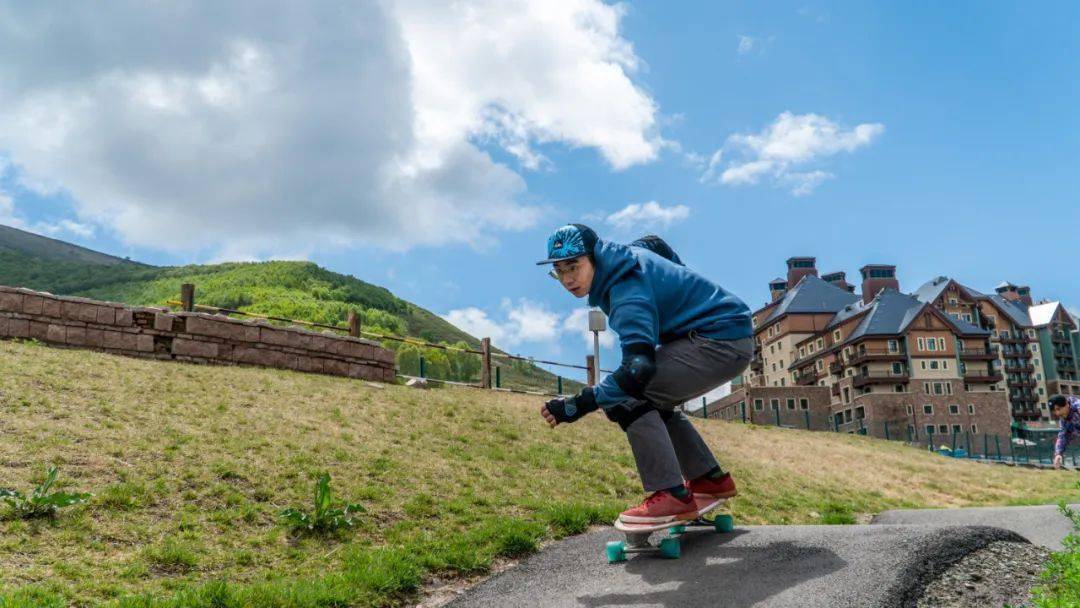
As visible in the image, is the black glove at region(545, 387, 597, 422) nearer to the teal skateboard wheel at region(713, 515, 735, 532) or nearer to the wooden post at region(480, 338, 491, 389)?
the teal skateboard wheel at region(713, 515, 735, 532)

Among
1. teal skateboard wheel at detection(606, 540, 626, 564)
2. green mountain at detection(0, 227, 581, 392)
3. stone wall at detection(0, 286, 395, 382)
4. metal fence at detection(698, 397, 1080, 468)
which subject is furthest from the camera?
metal fence at detection(698, 397, 1080, 468)

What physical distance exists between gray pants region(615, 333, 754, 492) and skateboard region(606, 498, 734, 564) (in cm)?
25

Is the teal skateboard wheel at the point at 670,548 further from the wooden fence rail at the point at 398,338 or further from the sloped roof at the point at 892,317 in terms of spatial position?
the sloped roof at the point at 892,317

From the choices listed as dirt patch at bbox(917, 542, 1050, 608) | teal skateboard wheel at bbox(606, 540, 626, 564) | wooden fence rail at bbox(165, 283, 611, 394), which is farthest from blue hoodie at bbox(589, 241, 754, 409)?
wooden fence rail at bbox(165, 283, 611, 394)

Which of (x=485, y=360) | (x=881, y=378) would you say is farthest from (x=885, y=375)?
(x=485, y=360)

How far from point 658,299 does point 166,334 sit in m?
14.6

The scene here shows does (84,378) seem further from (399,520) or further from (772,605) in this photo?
(772,605)

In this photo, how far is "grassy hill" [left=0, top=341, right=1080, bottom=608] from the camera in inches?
218

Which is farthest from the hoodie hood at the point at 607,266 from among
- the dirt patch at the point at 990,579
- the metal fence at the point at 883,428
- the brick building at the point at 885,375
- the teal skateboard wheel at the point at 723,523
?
the brick building at the point at 885,375

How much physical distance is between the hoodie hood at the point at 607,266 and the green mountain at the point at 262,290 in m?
31.3

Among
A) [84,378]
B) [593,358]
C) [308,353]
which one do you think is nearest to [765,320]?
[593,358]

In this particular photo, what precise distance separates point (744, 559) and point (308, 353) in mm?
15272

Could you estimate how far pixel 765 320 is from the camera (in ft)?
298

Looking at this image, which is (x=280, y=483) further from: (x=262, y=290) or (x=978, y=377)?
(x=978, y=377)
